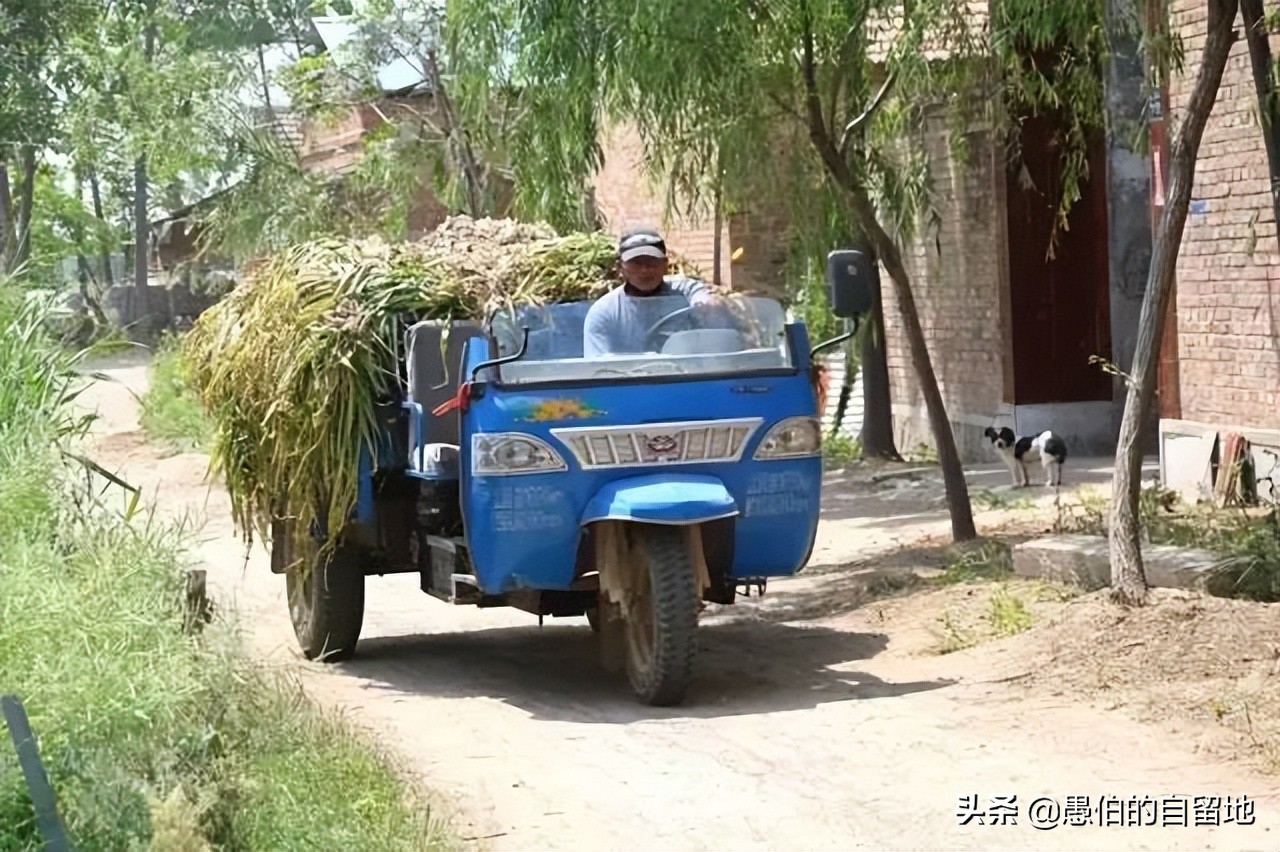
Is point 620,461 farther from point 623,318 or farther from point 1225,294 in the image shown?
point 1225,294

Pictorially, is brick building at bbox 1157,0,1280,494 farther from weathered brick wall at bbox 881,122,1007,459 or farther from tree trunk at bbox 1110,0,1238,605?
weathered brick wall at bbox 881,122,1007,459

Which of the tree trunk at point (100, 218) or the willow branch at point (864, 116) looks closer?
the willow branch at point (864, 116)

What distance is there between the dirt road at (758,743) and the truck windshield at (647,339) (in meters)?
1.46

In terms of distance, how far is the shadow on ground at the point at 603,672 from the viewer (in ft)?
28.9

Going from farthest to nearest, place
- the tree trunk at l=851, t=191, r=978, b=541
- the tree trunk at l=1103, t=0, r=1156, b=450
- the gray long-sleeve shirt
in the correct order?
1. the tree trunk at l=1103, t=0, r=1156, b=450
2. the tree trunk at l=851, t=191, r=978, b=541
3. the gray long-sleeve shirt

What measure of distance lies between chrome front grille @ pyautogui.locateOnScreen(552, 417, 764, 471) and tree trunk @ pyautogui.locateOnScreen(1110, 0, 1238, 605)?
191cm

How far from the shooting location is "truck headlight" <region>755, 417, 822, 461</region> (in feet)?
28.9

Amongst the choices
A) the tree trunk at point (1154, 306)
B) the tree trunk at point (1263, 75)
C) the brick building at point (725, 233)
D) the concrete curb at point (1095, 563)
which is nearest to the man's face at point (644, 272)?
the tree trunk at point (1154, 306)

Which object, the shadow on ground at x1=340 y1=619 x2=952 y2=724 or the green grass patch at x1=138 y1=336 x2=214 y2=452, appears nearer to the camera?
the shadow on ground at x1=340 y1=619 x2=952 y2=724

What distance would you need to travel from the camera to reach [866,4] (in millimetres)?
11688

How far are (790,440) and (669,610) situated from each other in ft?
3.29

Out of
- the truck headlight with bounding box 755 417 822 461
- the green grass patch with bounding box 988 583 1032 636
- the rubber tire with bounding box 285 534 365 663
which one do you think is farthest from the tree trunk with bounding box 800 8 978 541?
the rubber tire with bounding box 285 534 365 663

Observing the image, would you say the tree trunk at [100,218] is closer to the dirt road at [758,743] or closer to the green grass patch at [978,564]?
the green grass patch at [978,564]

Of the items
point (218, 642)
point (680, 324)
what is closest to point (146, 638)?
point (218, 642)
